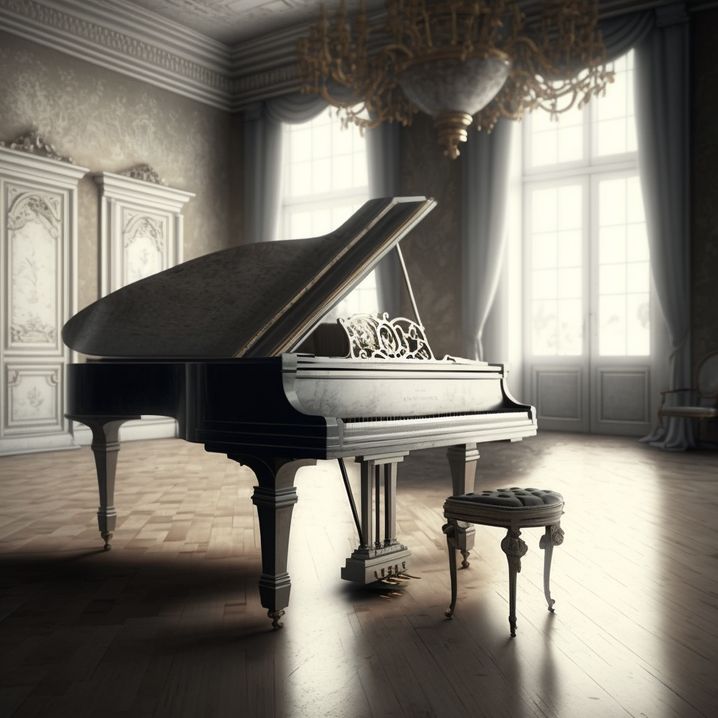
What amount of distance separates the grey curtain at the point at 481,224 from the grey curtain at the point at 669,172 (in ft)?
4.65

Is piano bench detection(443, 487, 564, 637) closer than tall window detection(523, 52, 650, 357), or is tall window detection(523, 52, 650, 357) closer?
piano bench detection(443, 487, 564, 637)

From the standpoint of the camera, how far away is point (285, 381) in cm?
245

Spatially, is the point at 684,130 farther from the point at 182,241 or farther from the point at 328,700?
the point at 328,700

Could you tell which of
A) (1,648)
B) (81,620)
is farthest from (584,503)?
(1,648)

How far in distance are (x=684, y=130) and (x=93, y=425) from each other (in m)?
6.15

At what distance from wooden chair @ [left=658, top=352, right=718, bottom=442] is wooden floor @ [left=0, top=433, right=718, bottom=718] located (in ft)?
7.76

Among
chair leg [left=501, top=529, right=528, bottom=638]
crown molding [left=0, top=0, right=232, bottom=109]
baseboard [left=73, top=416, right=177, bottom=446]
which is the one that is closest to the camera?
chair leg [left=501, top=529, right=528, bottom=638]

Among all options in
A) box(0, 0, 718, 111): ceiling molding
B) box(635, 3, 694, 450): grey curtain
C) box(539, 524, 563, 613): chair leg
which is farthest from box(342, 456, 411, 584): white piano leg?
box(0, 0, 718, 111): ceiling molding

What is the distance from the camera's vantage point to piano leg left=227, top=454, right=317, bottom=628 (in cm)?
251

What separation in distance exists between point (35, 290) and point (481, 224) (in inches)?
177

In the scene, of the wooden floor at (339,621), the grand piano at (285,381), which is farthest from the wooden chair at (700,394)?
the grand piano at (285,381)

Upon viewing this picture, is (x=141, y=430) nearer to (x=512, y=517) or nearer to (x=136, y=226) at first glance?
(x=136, y=226)

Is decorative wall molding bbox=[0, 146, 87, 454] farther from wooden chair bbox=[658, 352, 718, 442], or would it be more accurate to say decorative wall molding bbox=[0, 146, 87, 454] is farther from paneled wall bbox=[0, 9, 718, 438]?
wooden chair bbox=[658, 352, 718, 442]

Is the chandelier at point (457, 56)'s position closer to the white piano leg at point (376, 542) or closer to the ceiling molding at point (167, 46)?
the white piano leg at point (376, 542)
